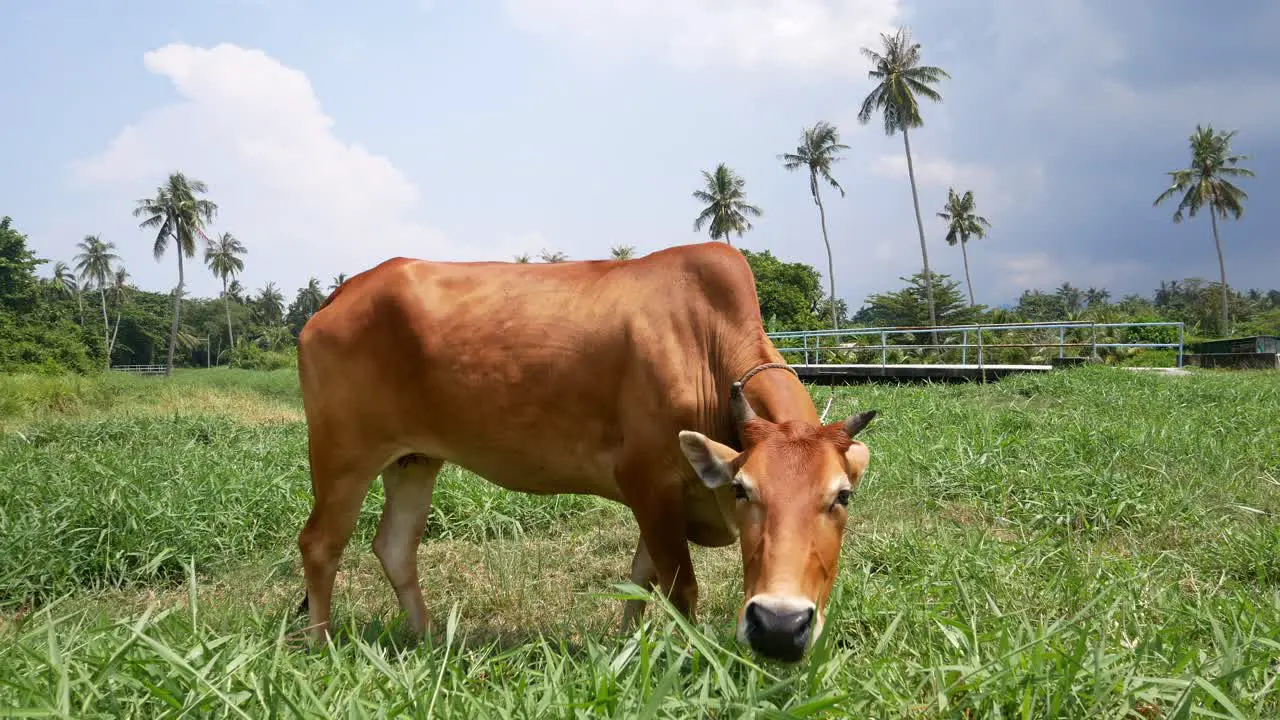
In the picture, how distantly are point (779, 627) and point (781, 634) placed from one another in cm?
2

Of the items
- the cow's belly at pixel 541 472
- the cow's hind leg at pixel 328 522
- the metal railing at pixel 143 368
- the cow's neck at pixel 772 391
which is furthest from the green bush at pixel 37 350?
the metal railing at pixel 143 368

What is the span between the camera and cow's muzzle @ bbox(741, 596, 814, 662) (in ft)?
6.89

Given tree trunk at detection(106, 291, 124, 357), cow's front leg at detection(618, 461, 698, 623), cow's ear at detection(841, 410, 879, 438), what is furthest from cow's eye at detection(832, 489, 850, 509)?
tree trunk at detection(106, 291, 124, 357)

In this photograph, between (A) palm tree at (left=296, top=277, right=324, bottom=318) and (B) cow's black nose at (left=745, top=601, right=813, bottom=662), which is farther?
(A) palm tree at (left=296, top=277, right=324, bottom=318)

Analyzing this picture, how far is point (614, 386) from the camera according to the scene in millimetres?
3305

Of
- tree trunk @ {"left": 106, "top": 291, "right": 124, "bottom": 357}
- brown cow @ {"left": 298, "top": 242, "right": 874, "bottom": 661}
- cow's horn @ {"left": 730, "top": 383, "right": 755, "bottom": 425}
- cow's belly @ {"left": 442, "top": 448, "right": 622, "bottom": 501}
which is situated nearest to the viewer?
cow's horn @ {"left": 730, "top": 383, "right": 755, "bottom": 425}

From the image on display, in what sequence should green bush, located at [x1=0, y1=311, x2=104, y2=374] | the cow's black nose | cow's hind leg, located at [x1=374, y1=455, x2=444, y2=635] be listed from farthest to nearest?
green bush, located at [x1=0, y1=311, x2=104, y2=374] < cow's hind leg, located at [x1=374, y1=455, x2=444, y2=635] < the cow's black nose

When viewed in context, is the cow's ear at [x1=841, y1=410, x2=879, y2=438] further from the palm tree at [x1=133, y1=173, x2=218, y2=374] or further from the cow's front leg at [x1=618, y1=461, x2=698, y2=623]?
the palm tree at [x1=133, y1=173, x2=218, y2=374]

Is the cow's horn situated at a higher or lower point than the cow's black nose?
higher

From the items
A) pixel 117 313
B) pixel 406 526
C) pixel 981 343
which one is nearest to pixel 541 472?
pixel 406 526

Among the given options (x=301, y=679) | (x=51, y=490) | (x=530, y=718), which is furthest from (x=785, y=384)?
(x=51, y=490)

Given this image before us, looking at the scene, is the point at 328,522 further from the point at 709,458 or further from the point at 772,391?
the point at 772,391

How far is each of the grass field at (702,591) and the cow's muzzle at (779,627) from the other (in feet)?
0.22

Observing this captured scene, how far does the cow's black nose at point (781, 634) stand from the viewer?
2.10 metres
